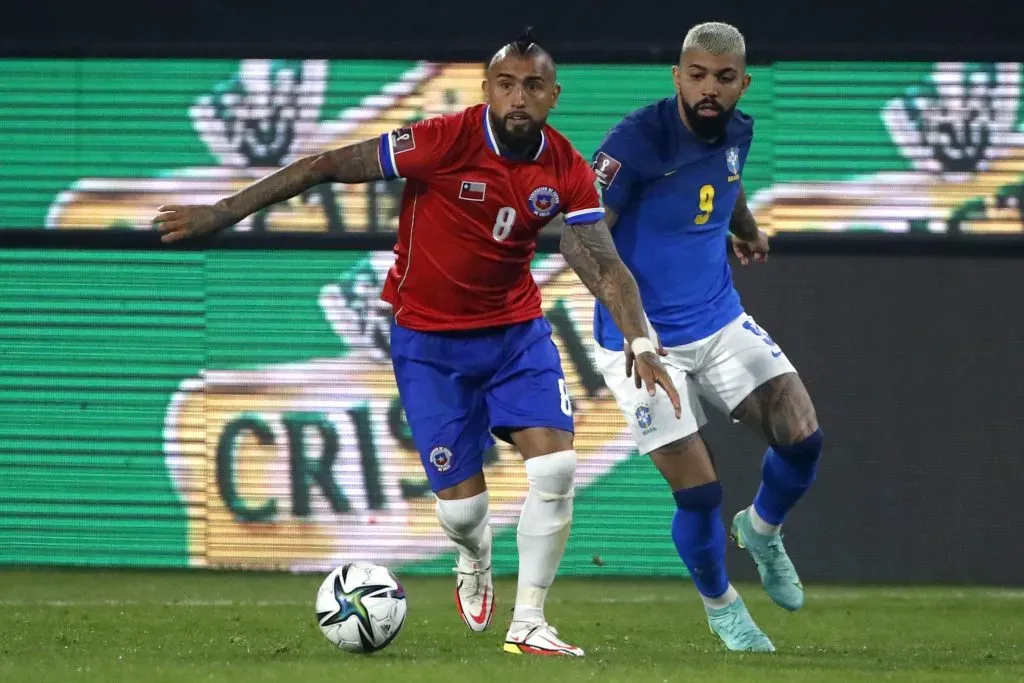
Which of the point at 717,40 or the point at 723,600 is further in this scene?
the point at 723,600

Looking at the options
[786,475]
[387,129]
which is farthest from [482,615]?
[387,129]

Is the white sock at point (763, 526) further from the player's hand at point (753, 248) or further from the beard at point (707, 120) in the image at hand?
the beard at point (707, 120)

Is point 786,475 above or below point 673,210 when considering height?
below

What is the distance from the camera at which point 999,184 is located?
9.74m

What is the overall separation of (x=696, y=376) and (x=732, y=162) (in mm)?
889

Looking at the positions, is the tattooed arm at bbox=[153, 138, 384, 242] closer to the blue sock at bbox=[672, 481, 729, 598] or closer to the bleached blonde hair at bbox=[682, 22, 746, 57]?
the bleached blonde hair at bbox=[682, 22, 746, 57]

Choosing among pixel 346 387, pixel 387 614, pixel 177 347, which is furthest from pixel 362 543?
pixel 387 614

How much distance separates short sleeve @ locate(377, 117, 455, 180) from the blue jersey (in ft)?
2.70

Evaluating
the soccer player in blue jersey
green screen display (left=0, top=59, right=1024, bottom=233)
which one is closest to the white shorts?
the soccer player in blue jersey

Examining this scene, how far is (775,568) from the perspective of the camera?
713 centimetres

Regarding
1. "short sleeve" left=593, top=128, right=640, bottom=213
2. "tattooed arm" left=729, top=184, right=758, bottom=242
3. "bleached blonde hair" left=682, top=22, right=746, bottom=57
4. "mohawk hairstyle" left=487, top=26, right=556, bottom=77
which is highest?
"mohawk hairstyle" left=487, top=26, right=556, bottom=77

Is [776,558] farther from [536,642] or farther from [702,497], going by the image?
[536,642]

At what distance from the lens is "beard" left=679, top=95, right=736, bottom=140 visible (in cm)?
670

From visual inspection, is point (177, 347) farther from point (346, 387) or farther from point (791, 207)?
point (791, 207)
